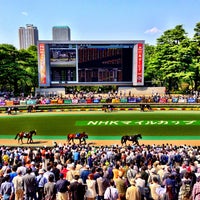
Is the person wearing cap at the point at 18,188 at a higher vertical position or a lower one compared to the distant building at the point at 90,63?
lower

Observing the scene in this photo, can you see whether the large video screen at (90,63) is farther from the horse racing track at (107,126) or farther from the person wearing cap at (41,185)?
the person wearing cap at (41,185)

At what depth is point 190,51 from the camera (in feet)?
204

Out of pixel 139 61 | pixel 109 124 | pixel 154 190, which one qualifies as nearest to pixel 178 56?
pixel 139 61

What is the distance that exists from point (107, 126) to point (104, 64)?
86.8 feet

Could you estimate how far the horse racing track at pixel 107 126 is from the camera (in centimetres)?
2992

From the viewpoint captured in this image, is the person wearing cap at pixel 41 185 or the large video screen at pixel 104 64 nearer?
the person wearing cap at pixel 41 185

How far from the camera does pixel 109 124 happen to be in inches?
1446

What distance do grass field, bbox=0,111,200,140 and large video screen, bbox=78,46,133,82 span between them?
52.2 feet

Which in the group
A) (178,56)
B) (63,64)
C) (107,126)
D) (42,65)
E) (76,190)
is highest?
(178,56)

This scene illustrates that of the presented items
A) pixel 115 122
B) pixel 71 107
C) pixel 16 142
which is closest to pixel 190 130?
pixel 115 122

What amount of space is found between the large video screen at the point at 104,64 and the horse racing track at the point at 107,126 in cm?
1563

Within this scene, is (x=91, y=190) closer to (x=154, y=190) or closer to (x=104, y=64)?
(x=154, y=190)

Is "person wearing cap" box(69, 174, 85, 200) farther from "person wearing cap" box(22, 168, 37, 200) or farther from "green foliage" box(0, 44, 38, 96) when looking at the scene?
"green foliage" box(0, 44, 38, 96)

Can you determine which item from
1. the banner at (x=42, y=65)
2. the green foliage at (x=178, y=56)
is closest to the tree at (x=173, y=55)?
the green foliage at (x=178, y=56)
